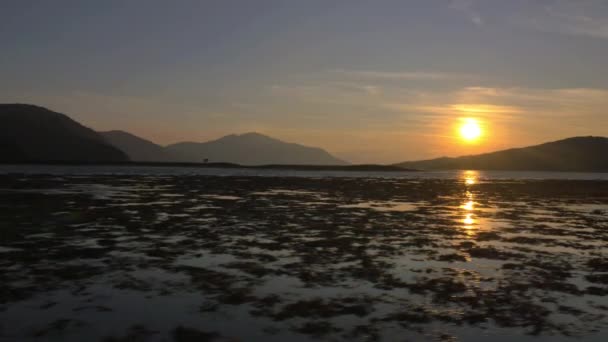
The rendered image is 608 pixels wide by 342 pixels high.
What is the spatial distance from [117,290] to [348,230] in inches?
568

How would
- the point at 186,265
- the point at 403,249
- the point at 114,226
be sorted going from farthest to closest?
the point at 114,226 → the point at 403,249 → the point at 186,265

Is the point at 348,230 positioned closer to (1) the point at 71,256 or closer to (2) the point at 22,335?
(1) the point at 71,256

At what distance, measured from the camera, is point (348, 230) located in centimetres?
2539

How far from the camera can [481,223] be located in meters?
29.7

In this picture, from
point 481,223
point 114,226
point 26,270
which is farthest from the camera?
point 481,223

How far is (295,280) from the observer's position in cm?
1452

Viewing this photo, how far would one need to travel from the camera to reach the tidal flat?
10.2 metres

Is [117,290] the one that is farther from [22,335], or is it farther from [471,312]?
[471,312]

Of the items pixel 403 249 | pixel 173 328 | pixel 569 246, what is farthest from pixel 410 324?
pixel 569 246

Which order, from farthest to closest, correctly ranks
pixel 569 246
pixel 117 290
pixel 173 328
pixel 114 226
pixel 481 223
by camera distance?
pixel 481 223 → pixel 114 226 → pixel 569 246 → pixel 117 290 → pixel 173 328

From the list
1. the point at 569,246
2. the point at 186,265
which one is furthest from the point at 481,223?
the point at 186,265

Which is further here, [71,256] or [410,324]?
[71,256]

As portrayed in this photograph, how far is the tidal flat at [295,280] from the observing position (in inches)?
402

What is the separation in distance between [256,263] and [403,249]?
6589 millimetres
